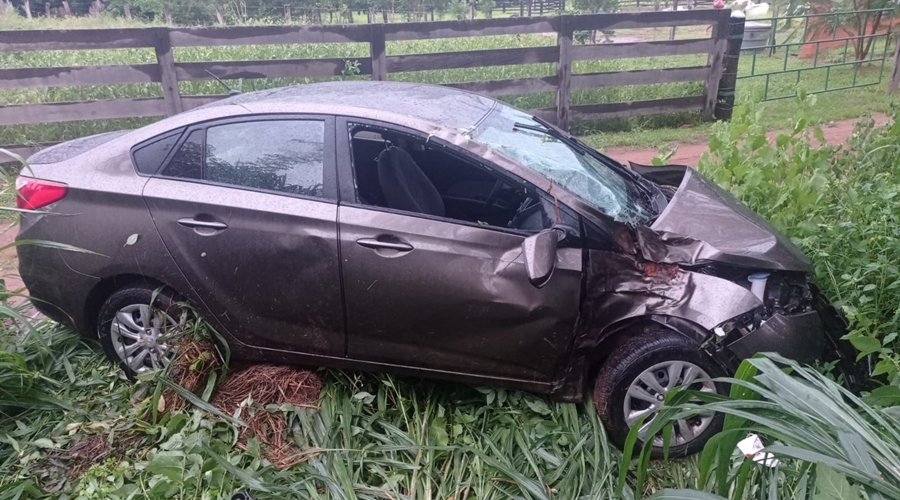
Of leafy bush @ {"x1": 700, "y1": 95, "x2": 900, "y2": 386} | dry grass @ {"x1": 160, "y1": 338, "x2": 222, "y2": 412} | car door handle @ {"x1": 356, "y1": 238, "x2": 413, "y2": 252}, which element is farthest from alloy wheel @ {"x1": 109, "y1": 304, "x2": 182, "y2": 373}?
leafy bush @ {"x1": 700, "y1": 95, "x2": 900, "y2": 386}

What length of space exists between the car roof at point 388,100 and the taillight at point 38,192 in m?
0.92

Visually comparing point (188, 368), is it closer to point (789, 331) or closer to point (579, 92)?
point (789, 331)

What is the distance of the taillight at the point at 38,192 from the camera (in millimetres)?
3371

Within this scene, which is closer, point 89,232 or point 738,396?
point 738,396

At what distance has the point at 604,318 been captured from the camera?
3.04 m

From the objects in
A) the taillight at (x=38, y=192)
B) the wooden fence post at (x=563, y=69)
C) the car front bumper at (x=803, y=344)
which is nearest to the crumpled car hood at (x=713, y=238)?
the car front bumper at (x=803, y=344)

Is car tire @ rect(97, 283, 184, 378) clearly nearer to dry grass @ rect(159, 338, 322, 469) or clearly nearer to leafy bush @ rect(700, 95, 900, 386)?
dry grass @ rect(159, 338, 322, 469)

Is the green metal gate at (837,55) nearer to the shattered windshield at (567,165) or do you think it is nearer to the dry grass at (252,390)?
the shattered windshield at (567,165)

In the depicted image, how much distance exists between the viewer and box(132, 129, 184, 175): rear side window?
335 centimetres

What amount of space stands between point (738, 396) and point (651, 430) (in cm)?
26

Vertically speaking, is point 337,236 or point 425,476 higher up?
point 337,236

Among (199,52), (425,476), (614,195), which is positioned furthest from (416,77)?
(425,476)

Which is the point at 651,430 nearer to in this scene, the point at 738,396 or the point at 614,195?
the point at 738,396

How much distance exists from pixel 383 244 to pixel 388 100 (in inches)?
34.7
